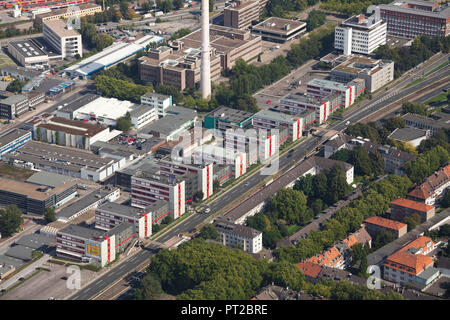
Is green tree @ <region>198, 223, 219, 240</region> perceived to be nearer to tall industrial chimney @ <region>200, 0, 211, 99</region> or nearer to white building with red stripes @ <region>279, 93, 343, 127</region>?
white building with red stripes @ <region>279, 93, 343, 127</region>

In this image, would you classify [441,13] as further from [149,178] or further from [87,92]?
[149,178]

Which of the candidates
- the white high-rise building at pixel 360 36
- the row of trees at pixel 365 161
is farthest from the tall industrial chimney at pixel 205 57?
the row of trees at pixel 365 161

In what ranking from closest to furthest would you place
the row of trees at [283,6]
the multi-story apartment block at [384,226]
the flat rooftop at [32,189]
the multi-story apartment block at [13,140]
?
the multi-story apartment block at [384,226], the flat rooftop at [32,189], the multi-story apartment block at [13,140], the row of trees at [283,6]

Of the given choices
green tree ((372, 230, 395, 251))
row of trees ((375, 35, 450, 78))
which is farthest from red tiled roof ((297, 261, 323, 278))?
row of trees ((375, 35, 450, 78))

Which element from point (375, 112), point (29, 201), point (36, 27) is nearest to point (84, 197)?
point (29, 201)

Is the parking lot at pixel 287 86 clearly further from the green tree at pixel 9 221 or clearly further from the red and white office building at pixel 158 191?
the green tree at pixel 9 221
